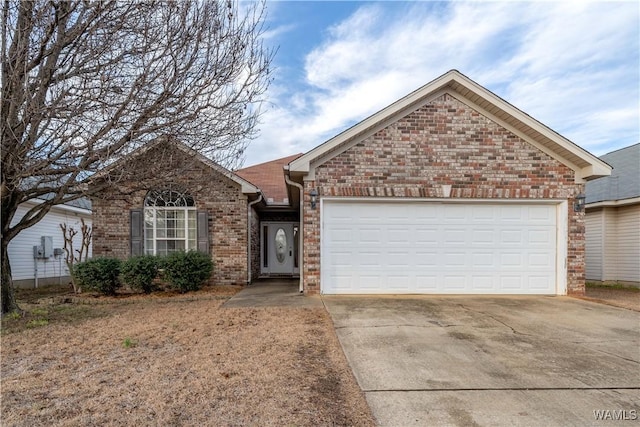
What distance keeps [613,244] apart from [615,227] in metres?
0.58

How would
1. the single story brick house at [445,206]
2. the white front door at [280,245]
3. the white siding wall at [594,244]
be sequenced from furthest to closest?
the white front door at [280,245]
the white siding wall at [594,244]
the single story brick house at [445,206]

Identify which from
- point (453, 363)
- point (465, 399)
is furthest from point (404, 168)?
point (465, 399)

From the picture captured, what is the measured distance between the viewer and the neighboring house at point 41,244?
11.5 meters

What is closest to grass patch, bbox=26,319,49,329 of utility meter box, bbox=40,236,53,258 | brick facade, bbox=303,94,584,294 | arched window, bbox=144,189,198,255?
arched window, bbox=144,189,198,255

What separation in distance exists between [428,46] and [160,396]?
10335 millimetres

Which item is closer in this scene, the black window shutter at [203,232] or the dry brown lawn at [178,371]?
the dry brown lawn at [178,371]

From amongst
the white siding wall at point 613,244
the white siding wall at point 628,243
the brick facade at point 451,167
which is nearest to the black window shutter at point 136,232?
the brick facade at point 451,167

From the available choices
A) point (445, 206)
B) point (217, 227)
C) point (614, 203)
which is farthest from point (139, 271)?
point (614, 203)

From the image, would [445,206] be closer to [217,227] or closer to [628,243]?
[217,227]

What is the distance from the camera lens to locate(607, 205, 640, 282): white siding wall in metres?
11.4

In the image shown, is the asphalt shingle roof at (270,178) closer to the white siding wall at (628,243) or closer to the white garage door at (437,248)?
the white garage door at (437,248)

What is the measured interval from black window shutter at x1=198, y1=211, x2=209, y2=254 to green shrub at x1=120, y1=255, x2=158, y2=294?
1.36 metres

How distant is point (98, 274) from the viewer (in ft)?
29.9

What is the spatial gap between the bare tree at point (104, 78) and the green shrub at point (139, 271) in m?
3.35
